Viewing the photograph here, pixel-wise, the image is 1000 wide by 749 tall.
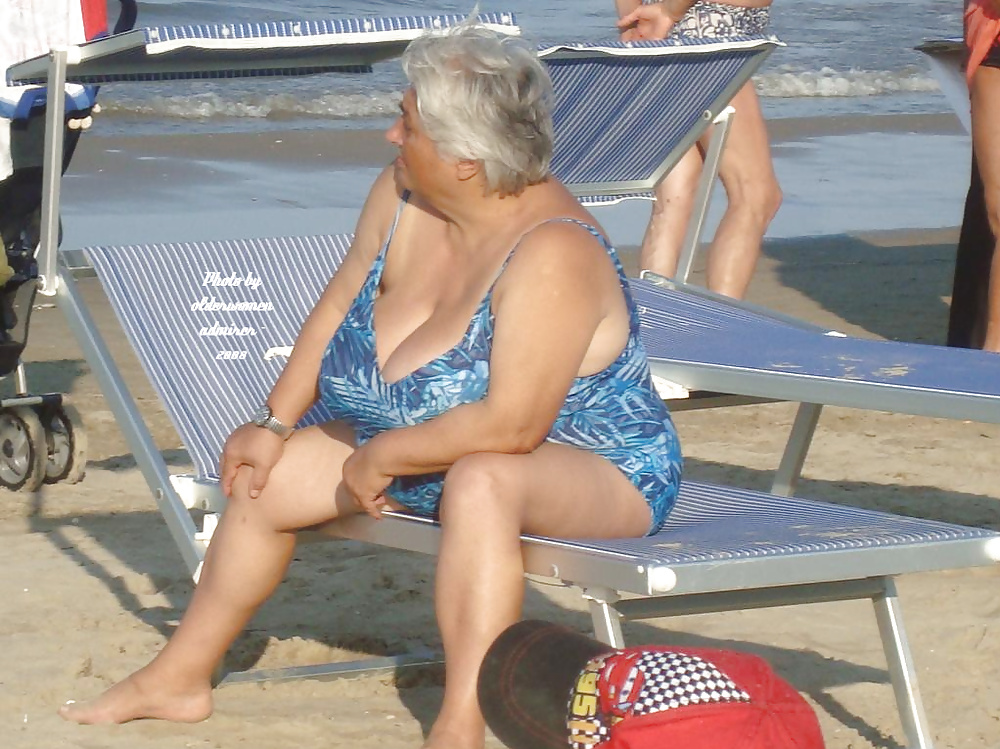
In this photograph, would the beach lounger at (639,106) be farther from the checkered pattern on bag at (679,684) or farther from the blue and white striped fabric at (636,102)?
the checkered pattern on bag at (679,684)

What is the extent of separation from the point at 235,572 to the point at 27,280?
5.96 ft

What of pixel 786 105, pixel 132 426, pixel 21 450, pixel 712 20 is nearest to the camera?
pixel 132 426

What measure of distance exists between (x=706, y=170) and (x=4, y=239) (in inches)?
73.2

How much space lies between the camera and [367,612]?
3.92m

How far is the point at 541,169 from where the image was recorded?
2957 mm

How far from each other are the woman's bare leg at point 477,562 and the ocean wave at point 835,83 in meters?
13.5

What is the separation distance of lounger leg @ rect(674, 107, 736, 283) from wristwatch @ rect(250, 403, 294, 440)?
2021 millimetres

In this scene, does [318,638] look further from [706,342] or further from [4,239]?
[4,239]

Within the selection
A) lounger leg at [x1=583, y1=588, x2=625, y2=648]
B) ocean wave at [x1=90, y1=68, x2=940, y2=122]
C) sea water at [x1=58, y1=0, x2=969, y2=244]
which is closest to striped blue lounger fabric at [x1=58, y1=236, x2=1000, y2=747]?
lounger leg at [x1=583, y1=588, x2=625, y2=648]

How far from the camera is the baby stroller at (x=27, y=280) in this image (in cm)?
472

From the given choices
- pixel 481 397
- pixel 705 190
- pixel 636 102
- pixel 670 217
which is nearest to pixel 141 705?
pixel 481 397

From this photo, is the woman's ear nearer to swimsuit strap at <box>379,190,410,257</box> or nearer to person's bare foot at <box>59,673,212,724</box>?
swimsuit strap at <box>379,190,410,257</box>

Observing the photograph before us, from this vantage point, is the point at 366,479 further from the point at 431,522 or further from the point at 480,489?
the point at 480,489

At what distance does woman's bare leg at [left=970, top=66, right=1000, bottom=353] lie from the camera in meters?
5.08
